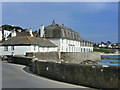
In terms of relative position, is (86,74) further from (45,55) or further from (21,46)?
(21,46)

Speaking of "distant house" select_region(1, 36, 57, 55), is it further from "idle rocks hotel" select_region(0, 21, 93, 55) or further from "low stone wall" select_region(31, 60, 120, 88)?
"low stone wall" select_region(31, 60, 120, 88)

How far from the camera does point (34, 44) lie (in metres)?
43.4

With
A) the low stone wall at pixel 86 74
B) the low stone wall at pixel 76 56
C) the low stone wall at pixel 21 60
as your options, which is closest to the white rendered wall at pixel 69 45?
the low stone wall at pixel 76 56

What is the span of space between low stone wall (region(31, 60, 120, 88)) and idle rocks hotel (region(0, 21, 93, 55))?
2829cm

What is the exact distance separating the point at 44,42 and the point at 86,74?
128ft

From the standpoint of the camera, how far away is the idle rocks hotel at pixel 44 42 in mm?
43391

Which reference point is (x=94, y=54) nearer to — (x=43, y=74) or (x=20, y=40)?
(x=20, y=40)

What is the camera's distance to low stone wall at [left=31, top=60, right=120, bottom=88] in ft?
33.3

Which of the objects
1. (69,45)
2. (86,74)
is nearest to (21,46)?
(69,45)

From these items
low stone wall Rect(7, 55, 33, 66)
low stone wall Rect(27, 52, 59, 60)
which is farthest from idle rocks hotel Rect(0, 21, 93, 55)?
low stone wall Rect(7, 55, 33, 66)

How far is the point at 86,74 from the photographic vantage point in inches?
459

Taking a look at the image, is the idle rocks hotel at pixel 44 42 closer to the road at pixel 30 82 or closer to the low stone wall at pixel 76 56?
the low stone wall at pixel 76 56

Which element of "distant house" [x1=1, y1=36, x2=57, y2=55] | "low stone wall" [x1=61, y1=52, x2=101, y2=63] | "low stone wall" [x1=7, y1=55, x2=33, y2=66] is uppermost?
"distant house" [x1=1, y1=36, x2=57, y2=55]

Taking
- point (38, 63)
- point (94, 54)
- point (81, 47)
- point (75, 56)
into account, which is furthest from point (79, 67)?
point (81, 47)
